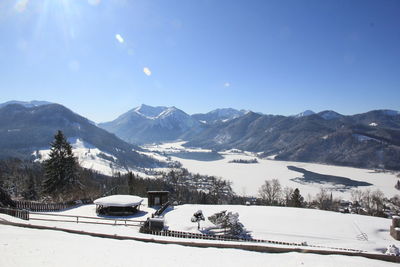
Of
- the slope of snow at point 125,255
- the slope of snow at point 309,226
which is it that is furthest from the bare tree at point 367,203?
the slope of snow at point 125,255

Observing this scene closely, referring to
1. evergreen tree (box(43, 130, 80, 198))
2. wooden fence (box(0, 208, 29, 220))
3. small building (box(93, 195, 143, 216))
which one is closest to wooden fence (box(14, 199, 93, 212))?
small building (box(93, 195, 143, 216))

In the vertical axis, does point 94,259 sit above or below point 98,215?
above

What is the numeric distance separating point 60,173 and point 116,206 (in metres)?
15.8

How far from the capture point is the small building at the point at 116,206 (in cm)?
2573

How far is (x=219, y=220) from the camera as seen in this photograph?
22.0 m

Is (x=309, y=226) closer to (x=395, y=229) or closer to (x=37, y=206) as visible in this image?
(x=395, y=229)

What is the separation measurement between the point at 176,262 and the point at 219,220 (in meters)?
13.1

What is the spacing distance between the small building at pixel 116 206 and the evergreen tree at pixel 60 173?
12.7 m

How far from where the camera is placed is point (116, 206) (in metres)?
26.0

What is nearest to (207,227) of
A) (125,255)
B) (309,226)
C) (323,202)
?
(309,226)

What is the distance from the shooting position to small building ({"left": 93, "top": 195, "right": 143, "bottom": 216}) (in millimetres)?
25734

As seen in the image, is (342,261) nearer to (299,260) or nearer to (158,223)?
(299,260)

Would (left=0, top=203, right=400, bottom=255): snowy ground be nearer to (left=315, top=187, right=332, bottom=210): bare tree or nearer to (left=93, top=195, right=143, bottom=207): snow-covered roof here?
(left=93, top=195, right=143, bottom=207): snow-covered roof

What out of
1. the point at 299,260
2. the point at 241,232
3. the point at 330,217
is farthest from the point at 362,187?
the point at 299,260
